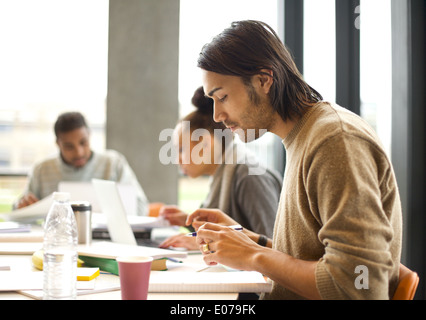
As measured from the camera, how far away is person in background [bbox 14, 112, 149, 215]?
3020mm

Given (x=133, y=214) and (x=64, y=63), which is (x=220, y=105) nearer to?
(x=133, y=214)

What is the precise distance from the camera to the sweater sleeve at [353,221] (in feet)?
2.80

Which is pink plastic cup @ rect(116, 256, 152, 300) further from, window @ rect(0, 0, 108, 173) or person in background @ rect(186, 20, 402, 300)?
window @ rect(0, 0, 108, 173)

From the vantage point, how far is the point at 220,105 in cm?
133

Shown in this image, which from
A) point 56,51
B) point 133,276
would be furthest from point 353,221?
point 56,51

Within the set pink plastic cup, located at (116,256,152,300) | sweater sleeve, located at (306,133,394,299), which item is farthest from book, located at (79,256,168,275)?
sweater sleeve, located at (306,133,394,299)

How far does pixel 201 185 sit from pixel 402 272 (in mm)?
12535

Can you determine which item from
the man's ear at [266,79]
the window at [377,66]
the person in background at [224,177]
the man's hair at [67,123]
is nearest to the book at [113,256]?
the person in background at [224,177]

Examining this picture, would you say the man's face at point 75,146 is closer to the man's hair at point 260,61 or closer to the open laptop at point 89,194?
the open laptop at point 89,194

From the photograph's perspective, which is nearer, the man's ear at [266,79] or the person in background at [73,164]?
the man's ear at [266,79]

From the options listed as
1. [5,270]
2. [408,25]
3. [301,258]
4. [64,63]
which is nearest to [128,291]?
[301,258]

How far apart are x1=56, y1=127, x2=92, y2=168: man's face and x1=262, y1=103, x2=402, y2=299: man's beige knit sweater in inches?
88.5

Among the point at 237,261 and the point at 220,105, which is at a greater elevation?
the point at 220,105

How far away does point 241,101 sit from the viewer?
4.17 feet
